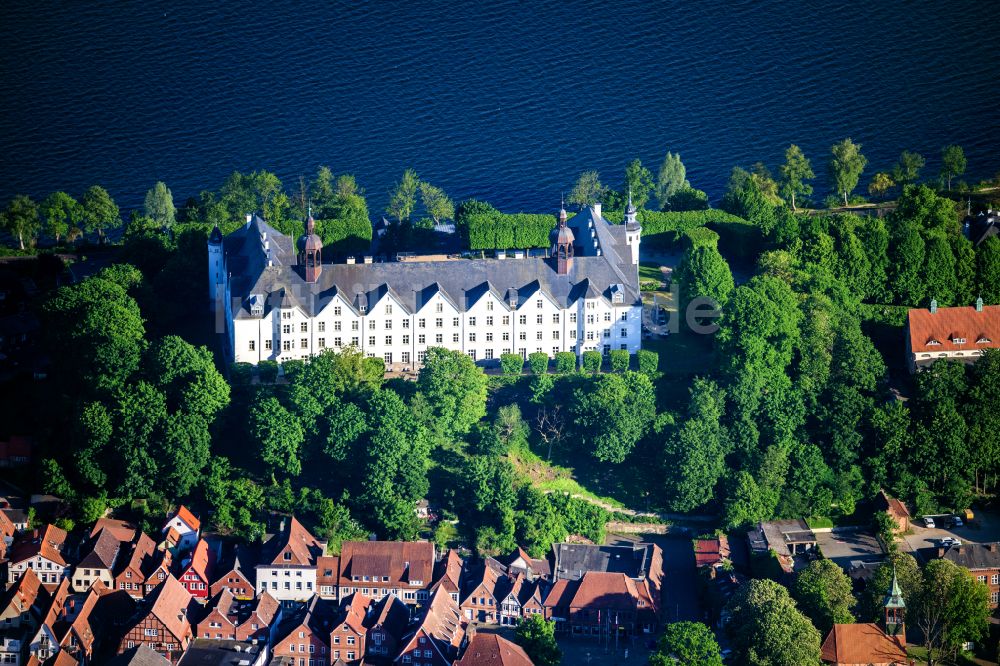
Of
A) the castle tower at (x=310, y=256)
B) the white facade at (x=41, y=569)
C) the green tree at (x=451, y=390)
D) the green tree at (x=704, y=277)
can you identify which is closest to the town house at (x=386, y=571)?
the green tree at (x=451, y=390)

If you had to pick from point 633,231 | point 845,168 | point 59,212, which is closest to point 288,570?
point 633,231

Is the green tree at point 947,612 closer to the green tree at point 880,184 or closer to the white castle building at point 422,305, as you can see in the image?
the white castle building at point 422,305

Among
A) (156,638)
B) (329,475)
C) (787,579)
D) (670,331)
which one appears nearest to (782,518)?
(787,579)

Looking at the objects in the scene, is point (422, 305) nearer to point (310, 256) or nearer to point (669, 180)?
point (310, 256)

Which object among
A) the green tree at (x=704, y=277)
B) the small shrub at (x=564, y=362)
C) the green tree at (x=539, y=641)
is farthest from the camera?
the green tree at (x=704, y=277)

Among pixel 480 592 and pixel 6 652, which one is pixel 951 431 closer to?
pixel 480 592

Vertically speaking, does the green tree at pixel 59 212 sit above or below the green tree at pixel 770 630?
above
